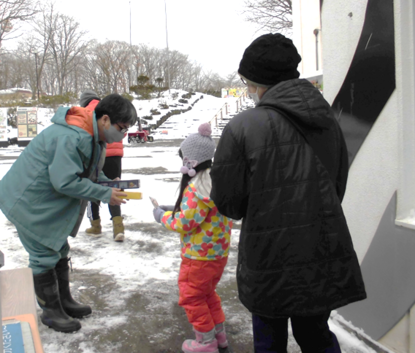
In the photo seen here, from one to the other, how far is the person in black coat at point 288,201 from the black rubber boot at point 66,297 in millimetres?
1642

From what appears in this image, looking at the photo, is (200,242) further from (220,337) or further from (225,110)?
(225,110)

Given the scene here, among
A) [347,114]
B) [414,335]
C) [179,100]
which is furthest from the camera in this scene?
[179,100]

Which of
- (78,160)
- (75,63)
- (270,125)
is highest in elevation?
(75,63)

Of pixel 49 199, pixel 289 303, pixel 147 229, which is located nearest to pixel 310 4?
pixel 147 229

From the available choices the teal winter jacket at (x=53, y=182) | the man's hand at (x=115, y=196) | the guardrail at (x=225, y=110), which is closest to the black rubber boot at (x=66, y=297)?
the teal winter jacket at (x=53, y=182)

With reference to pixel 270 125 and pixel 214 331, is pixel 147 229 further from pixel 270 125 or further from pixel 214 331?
pixel 270 125

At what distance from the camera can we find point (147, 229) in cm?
491

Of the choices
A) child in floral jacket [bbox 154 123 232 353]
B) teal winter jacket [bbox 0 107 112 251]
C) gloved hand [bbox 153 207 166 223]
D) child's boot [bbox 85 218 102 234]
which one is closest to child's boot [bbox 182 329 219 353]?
child in floral jacket [bbox 154 123 232 353]

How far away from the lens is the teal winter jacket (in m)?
2.32

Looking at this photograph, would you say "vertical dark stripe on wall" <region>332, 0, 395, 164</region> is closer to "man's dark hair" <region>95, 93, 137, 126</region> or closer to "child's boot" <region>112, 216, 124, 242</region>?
"man's dark hair" <region>95, 93, 137, 126</region>

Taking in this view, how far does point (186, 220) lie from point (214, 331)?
2.27 ft

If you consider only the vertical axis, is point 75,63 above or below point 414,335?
above

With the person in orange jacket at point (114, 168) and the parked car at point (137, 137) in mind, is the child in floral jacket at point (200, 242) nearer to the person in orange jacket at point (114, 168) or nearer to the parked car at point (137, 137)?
the person in orange jacket at point (114, 168)

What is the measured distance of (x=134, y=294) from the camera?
3.15 metres
